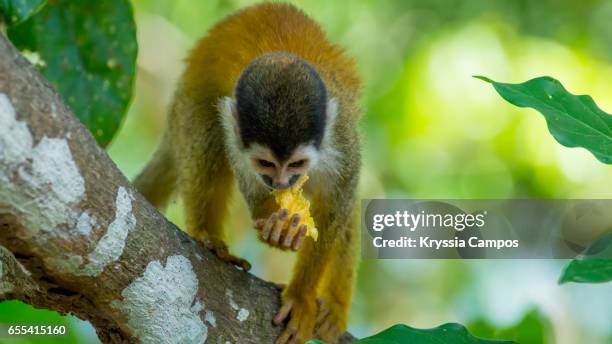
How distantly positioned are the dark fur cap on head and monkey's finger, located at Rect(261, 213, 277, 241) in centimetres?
21

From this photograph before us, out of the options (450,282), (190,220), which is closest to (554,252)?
(450,282)

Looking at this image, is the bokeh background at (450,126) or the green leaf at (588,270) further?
the bokeh background at (450,126)

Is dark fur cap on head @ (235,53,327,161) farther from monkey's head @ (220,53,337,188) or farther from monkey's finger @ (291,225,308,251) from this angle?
monkey's finger @ (291,225,308,251)

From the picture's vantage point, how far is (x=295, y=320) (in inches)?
103

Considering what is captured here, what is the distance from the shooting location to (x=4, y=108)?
1.58 metres

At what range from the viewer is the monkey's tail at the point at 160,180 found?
3.52 meters

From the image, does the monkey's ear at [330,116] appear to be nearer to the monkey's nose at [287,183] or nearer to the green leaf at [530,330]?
the monkey's nose at [287,183]

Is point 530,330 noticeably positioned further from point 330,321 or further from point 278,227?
point 278,227

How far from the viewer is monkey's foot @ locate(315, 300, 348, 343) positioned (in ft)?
9.70

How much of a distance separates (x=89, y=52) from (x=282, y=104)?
0.99 metres

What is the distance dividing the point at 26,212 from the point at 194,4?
393 centimetres

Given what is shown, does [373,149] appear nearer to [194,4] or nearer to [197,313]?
[194,4]

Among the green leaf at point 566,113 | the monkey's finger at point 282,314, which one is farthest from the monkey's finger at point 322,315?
the green leaf at point 566,113

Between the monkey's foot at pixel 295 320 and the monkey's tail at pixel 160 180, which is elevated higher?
the monkey's tail at pixel 160 180
